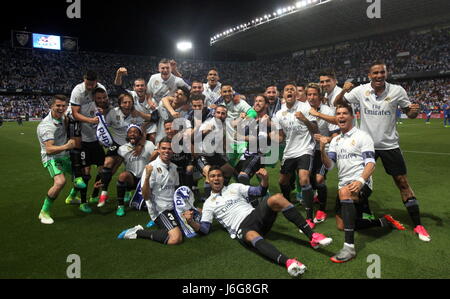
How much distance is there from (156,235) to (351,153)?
297 cm

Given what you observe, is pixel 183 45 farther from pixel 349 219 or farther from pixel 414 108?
pixel 349 219

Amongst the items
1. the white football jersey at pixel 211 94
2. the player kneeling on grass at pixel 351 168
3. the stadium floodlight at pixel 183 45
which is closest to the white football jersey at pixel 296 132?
the player kneeling on grass at pixel 351 168

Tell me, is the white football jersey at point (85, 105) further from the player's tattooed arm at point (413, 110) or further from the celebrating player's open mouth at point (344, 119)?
the player's tattooed arm at point (413, 110)

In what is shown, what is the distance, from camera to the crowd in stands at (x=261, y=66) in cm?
3778

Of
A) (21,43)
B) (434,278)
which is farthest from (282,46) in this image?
(434,278)

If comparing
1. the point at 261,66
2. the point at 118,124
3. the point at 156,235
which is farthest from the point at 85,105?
the point at 261,66

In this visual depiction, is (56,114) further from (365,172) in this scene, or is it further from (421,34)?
(421,34)

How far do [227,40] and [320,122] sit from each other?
4752 centimetres

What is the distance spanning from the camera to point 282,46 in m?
51.5

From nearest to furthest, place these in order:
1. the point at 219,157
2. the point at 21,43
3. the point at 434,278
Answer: the point at 434,278 → the point at 219,157 → the point at 21,43

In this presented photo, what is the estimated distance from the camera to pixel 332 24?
1547 inches

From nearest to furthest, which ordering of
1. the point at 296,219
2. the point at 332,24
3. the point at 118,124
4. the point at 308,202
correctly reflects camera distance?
the point at 296,219 → the point at 308,202 → the point at 118,124 → the point at 332,24

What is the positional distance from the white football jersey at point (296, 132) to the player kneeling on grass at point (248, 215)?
123cm

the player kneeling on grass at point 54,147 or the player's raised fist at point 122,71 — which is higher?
the player's raised fist at point 122,71
